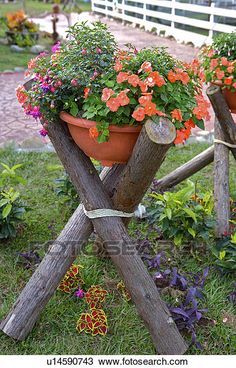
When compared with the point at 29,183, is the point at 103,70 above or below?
above

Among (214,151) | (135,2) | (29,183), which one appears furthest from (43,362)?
(135,2)

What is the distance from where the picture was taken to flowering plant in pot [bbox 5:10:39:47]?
940 cm

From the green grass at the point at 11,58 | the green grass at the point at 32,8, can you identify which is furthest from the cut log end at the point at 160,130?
the green grass at the point at 32,8

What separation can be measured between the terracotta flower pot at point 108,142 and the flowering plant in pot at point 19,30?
803cm

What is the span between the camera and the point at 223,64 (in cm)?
257

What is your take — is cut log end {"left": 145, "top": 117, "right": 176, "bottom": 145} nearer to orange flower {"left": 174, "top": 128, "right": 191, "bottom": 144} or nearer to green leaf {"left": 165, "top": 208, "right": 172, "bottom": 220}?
orange flower {"left": 174, "top": 128, "right": 191, "bottom": 144}

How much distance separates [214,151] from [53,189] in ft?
4.21

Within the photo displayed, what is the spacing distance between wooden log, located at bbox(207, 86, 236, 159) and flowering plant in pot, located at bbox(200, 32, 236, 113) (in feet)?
0.18

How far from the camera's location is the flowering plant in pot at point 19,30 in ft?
30.8

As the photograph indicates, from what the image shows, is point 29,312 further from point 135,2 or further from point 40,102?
point 135,2

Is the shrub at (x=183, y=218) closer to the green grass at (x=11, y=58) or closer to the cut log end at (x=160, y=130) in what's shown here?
the cut log end at (x=160, y=130)

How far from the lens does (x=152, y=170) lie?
179 cm

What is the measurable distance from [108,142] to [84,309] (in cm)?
99

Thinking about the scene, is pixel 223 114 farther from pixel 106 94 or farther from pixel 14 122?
pixel 14 122
